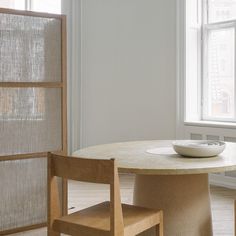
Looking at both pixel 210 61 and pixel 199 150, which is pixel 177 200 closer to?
pixel 199 150

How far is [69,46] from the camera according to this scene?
5.61 meters

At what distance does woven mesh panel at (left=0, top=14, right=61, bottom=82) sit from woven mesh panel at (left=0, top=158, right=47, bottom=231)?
0.66 metres

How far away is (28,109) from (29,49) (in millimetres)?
456

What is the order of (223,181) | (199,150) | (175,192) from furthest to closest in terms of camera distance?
(223,181), (175,192), (199,150)

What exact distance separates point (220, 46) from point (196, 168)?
10.9ft

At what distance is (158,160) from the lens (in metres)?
2.35

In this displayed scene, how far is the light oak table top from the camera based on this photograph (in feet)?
6.93

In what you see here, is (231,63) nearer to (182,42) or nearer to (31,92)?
(182,42)

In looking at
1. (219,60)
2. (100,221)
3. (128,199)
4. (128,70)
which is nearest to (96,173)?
(100,221)

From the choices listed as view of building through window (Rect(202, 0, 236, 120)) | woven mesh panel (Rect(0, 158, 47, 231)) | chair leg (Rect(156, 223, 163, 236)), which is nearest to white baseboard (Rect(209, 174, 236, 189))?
view of building through window (Rect(202, 0, 236, 120))

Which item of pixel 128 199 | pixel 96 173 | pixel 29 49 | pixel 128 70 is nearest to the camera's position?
pixel 96 173

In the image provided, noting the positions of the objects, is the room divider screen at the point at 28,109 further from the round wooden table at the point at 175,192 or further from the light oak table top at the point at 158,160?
the round wooden table at the point at 175,192

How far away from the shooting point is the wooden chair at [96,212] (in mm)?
1922

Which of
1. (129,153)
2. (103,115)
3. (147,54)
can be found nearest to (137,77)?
(147,54)
